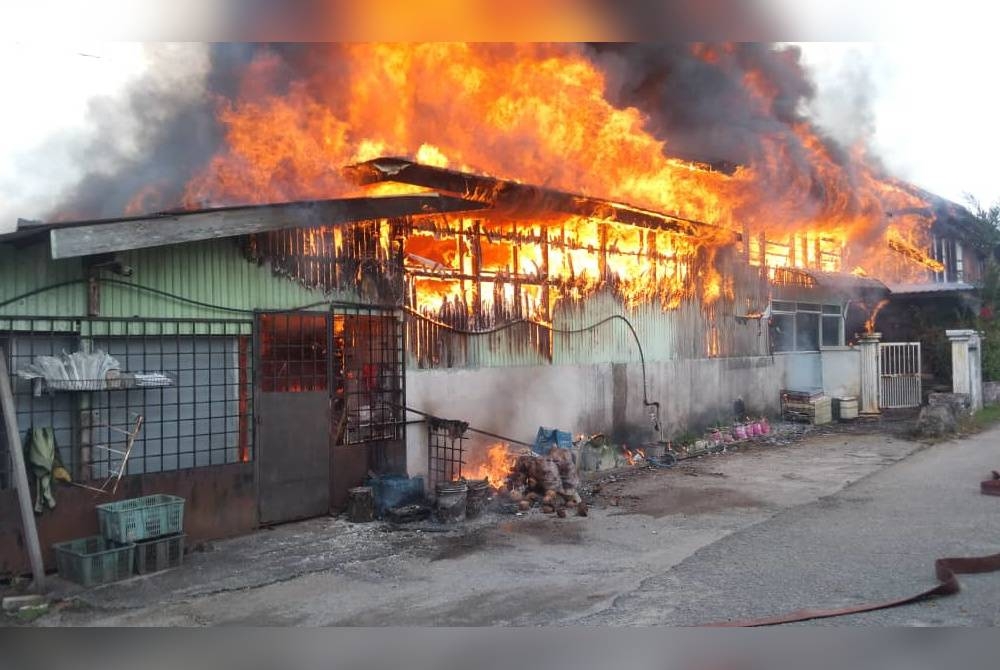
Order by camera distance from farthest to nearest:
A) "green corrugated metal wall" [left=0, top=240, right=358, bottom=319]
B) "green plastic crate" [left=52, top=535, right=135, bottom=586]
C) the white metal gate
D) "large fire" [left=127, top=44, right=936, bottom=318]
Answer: the white metal gate
"large fire" [left=127, top=44, right=936, bottom=318]
"green corrugated metal wall" [left=0, top=240, right=358, bottom=319]
"green plastic crate" [left=52, top=535, right=135, bottom=586]

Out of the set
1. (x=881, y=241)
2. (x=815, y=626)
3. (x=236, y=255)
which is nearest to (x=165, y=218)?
(x=236, y=255)

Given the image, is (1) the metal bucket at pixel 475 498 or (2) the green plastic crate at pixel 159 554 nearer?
(2) the green plastic crate at pixel 159 554

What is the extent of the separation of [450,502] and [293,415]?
230 centimetres

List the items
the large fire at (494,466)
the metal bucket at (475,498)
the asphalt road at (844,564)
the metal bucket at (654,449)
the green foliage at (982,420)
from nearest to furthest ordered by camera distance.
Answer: the asphalt road at (844,564)
the metal bucket at (475,498)
the large fire at (494,466)
the metal bucket at (654,449)
the green foliage at (982,420)

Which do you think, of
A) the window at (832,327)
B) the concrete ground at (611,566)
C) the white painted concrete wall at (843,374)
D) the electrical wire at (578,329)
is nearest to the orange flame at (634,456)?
the electrical wire at (578,329)

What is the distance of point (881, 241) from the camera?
933 inches

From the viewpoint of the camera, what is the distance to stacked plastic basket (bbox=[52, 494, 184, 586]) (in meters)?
7.07

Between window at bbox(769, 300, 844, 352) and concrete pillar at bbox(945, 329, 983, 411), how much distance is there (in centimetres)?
305

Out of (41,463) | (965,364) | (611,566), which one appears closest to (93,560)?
(41,463)

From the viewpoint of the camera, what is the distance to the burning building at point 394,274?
7934 millimetres

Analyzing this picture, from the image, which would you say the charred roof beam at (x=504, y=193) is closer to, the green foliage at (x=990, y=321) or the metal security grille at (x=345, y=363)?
the metal security grille at (x=345, y=363)

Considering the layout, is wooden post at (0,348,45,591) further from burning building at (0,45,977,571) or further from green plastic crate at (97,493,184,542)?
green plastic crate at (97,493,184,542)

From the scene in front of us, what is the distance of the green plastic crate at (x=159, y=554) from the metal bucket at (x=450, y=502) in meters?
3.07

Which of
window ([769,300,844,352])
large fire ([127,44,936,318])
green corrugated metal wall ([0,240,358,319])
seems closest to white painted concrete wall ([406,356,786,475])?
large fire ([127,44,936,318])
